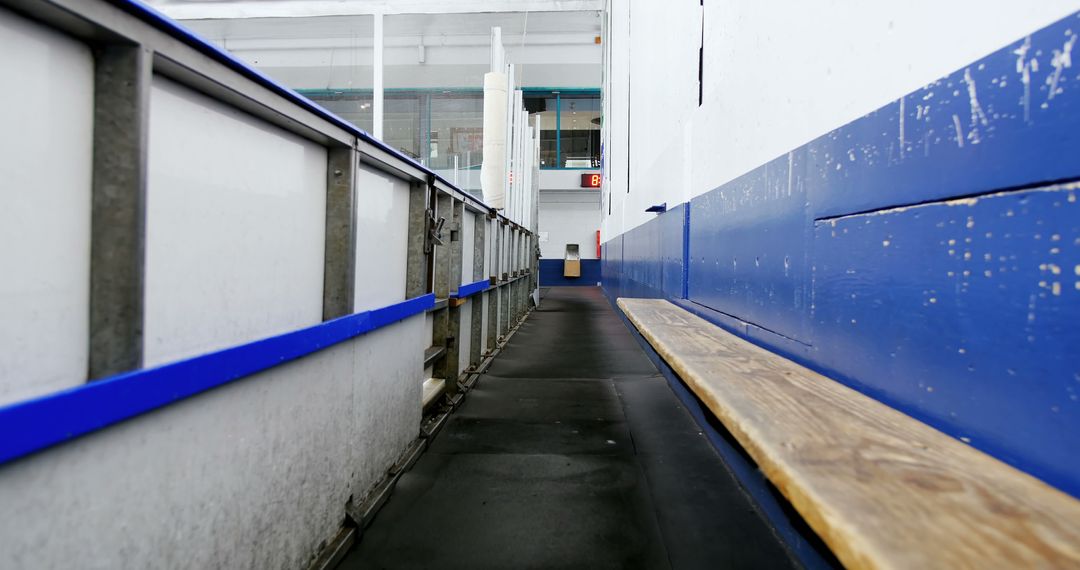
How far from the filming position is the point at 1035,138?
732 millimetres

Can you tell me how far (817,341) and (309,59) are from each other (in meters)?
15.7

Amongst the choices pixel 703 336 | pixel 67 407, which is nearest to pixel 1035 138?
pixel 703 336

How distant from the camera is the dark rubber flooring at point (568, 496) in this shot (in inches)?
66.3

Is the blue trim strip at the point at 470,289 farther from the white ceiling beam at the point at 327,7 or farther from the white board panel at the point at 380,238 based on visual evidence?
the white ceiling beam at the point at 327,7

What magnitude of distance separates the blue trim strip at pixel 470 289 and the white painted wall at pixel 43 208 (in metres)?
2.43

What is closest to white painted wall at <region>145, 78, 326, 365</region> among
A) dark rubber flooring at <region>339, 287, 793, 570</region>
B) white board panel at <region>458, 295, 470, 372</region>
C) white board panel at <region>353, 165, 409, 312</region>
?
white board panel at <region>353, 165, 409, 312</region>

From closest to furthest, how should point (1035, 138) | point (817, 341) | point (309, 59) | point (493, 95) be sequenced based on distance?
point (1035, 138)
point (817, 341)
point (493, 95)
point (309, 59)

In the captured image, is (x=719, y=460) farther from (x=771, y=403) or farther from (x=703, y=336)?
(x=771, y=403)

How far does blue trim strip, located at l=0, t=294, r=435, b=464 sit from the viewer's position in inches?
27.6

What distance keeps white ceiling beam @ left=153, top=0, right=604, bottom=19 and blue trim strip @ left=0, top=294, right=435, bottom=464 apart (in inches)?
383

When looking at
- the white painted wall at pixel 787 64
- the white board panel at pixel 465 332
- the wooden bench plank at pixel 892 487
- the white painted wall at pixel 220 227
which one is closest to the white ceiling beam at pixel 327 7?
the white painted wall at pixel 787 64


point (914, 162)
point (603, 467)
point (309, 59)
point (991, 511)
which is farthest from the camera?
point (309, 59)

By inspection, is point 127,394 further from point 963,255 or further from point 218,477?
point 963,255

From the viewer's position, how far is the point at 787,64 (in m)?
1.68
